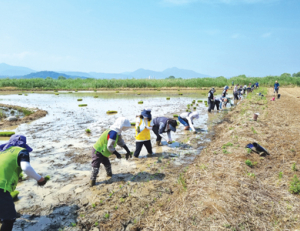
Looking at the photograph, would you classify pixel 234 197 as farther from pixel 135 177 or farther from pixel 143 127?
pixel 143 127

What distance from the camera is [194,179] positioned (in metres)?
4.34

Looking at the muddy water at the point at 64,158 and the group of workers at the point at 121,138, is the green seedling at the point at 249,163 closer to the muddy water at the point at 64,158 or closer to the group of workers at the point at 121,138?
the muddy water at the point at 64,158

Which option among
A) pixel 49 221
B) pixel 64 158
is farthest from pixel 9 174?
pixel 64 158

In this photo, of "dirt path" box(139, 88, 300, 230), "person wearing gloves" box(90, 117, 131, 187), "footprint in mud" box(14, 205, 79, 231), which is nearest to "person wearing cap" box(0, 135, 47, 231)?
"footprint in mud" box(14, 205, 79, 231)

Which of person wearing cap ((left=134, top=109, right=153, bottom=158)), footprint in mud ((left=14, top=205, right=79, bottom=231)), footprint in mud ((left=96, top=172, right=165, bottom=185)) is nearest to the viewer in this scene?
footprint in mud ((left=14, top=205, right=79, bottom=231))

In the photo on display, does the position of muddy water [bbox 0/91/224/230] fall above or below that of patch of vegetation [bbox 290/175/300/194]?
below

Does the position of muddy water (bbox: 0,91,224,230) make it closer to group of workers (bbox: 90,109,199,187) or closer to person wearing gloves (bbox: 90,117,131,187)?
group of workers (bbox: 90,109,199,187)

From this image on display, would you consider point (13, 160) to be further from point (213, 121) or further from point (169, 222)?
point (213, 121)

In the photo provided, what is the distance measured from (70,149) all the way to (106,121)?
462 centimetres

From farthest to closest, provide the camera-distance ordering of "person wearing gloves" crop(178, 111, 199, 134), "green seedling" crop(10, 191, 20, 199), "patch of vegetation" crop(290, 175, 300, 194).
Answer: "person wearing gloves" crop(178, 111, 199, 134) → "green seedling" crop(10, 191, 20, 199) → "patch of vegetation" crop(290, 175, 300, 194)

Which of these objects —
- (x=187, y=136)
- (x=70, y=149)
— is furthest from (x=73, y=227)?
(x=187, y=136)

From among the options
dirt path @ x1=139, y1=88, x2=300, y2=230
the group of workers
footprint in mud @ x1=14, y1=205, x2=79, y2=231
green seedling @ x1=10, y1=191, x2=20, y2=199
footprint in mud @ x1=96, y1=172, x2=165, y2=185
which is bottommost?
footprint in mud @ x1=14, y1=205, x2=79, y2=231

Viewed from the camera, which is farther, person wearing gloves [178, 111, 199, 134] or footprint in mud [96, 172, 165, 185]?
person wearing gloves [178, 111, 199, 134]

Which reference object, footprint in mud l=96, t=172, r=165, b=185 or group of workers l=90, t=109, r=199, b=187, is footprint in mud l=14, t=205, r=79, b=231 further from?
footprint in mud l=96, t=172, r=165, b=185
